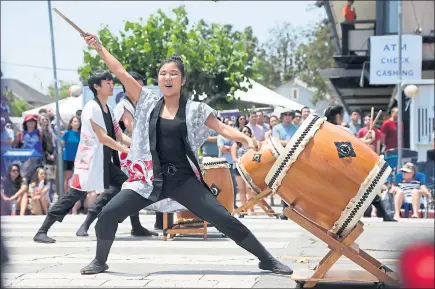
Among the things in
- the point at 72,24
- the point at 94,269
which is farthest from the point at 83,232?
the point at 72,24

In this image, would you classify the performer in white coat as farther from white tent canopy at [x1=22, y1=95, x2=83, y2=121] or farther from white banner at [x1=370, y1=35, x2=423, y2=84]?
white tent canopy at [x1=22, y1=95, x2=83, y2=121]

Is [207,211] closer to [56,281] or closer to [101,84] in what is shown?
[56,281]

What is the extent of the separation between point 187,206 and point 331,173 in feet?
4.35

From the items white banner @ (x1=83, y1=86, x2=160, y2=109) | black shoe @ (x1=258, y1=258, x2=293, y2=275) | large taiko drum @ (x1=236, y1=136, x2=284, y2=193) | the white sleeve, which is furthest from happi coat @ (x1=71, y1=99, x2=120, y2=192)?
white banner @ (x1=83, y1=86, x2=160, y2=109)

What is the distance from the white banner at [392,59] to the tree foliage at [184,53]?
5.44 m

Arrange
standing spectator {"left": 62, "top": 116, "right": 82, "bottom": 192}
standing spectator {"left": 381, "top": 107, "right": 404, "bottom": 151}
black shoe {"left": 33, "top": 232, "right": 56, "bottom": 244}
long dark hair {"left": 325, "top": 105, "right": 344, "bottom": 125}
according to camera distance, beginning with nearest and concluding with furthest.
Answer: black shoe {"left": 33, "top": 232, "right": 56, "bottom": 244}, long dark hair {"left": 325, "top": 105, "right": 344, "bottom": 125}, standing spectator {"left": 62, "top": 116, "right": 82, "bottom": 192}, standing spectator {"left": 381, "top": 107, "right": 404, "bottom": 151}

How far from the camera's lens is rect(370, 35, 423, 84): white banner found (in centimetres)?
1533

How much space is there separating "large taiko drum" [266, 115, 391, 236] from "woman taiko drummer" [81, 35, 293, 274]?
779mm

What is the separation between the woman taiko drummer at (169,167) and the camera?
19.7 feet

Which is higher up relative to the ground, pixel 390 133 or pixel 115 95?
pixel 115 95

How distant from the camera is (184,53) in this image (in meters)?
Answer: 20.1

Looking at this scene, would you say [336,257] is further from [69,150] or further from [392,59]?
[392,59]

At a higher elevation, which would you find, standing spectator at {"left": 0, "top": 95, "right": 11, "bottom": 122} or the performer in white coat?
standing spectator at {"left": 0, "top": 95, "right": 11, "bottom": 122}

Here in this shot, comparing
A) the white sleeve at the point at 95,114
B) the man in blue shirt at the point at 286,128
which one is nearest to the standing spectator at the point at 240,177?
the man in blue shirt at the point at 286,128
